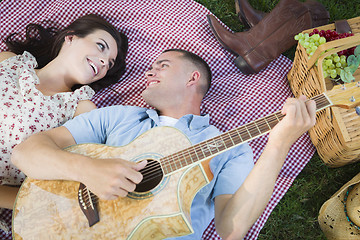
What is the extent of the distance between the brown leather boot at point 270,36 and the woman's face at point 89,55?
1.09 m

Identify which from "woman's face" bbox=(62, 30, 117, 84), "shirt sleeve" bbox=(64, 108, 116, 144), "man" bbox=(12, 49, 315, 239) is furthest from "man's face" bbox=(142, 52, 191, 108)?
"woman's face" bbox=(62, 30, 117, 84)

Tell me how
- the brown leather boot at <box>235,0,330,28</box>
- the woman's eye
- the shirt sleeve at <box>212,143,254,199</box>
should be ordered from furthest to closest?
the brown leather boot at <box>235,0,330,28</box>, the woman's eye, the shirt sleeve at <box>212,143,254,199</box>

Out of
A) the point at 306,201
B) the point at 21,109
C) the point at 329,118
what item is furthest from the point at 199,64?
the point at 306,201

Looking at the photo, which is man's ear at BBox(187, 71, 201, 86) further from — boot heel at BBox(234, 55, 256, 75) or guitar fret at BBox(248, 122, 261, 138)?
guitar fret at BBox(248, 122, 261, 138)

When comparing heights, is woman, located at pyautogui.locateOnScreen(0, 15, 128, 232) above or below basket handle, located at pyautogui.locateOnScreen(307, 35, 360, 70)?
below

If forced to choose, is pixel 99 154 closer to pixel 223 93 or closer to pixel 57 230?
pixel 57 230

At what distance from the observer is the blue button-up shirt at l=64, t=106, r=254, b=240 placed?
2061 millimetres

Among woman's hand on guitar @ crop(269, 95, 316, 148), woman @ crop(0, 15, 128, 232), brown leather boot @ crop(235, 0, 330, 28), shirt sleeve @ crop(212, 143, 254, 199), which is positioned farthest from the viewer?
brown leather boot @ crop(235, 0, 330, 28)

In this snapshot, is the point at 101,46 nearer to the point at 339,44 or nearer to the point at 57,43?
the point at 57,43

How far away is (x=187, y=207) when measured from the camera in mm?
1803

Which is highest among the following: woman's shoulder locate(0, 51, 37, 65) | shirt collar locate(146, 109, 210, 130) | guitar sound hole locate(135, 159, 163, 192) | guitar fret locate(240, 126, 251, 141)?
woman's shoulder locate(0, 51, 37, 65)

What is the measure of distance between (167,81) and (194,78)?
24 centimetres

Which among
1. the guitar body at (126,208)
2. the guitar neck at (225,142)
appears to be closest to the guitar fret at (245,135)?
the guitar neck at (225,142)

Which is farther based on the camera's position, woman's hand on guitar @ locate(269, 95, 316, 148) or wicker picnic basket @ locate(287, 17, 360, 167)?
wicker picnic basket @ locate(287, 17, 360, 167)
